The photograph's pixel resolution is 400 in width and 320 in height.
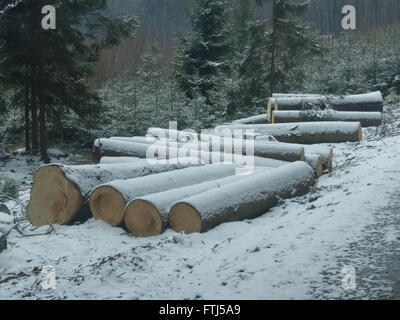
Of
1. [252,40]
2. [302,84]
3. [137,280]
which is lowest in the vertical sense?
[137,280]

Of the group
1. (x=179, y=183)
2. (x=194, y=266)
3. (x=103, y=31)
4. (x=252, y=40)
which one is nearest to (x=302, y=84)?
(x=252, y=40)

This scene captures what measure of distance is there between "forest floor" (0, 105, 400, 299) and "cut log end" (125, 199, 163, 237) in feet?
0.63

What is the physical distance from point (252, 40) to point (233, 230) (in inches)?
670

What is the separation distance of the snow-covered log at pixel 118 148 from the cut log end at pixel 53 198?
3.36m

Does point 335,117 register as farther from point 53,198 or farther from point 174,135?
point 53,198

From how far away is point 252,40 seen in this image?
22.9 m

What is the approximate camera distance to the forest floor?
5176 millimetres

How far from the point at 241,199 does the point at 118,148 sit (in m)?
5.20

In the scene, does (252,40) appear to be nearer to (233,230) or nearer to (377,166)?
(377,166)

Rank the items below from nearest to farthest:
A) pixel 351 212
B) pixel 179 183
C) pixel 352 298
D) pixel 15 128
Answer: pixel 352 298 → pixel 351 212 → pixel 179 183 → pixel 15 128

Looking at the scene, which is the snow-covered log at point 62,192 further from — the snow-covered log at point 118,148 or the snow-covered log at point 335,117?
the snow-covered log at point 335,117

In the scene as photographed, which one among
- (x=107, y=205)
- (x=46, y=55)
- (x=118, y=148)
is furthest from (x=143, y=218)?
(x=46, y=55)

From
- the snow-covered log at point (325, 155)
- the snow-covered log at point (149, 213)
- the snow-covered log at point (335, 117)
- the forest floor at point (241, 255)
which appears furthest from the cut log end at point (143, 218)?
the snow-covered log at point (335, 117)

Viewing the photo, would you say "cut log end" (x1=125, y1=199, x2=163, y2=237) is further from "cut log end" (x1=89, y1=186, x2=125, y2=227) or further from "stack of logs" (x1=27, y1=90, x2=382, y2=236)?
"cut log end" (x1=89, y1=186, x2=125, y2=227)
